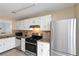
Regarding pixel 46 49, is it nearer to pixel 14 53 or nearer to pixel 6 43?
pixel 14 53

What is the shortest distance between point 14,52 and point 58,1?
94 centimetres

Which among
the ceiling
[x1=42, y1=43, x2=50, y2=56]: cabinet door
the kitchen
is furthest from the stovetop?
the ceiling

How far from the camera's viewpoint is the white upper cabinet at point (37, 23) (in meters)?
1.21

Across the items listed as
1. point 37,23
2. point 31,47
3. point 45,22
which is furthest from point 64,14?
point 31,47

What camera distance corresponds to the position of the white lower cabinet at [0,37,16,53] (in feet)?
3.93

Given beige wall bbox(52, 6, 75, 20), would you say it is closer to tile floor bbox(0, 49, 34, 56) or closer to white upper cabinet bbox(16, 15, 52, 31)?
white upper cabinet bbox(16, 15, 52, 31)

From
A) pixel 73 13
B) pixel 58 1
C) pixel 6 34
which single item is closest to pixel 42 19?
pixel 58 1

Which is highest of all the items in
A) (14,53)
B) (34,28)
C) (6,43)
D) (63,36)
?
(34,28)

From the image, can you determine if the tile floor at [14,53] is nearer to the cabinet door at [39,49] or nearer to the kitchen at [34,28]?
the kitchen at [34,28]

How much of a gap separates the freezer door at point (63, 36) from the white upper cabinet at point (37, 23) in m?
0.12

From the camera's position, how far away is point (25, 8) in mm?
1200

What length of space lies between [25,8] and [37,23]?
Answer: 0.27 m

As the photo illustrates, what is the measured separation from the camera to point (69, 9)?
114 cm

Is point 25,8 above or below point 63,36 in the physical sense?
above
